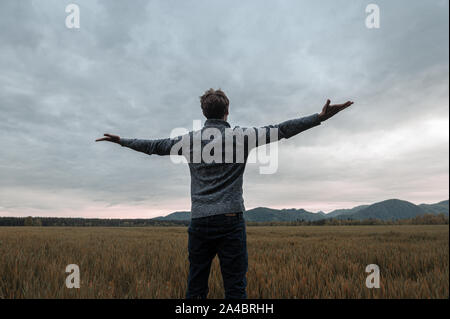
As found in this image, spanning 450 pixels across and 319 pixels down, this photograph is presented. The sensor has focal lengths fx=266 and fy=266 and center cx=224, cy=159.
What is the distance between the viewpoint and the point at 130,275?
12.7 ft

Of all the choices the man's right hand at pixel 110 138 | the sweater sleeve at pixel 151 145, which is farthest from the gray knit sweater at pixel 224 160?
the man's right hand at pixel 110 138

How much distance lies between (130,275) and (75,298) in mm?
1269

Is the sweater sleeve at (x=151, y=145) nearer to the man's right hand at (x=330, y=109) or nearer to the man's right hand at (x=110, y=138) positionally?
the man's right hand at (x=110, y=138)

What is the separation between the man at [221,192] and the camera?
7.81ft

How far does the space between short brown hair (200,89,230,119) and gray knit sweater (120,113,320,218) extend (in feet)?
0.52

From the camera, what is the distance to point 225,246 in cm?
238

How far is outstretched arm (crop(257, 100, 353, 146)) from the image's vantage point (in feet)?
7.94

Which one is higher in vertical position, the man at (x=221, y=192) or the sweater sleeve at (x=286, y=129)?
the sweater sleeve at (x=286, y=129)

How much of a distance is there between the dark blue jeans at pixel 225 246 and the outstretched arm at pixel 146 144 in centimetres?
81

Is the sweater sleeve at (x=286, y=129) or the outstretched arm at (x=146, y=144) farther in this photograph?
the outstretched arm at (x=146, y=144)
